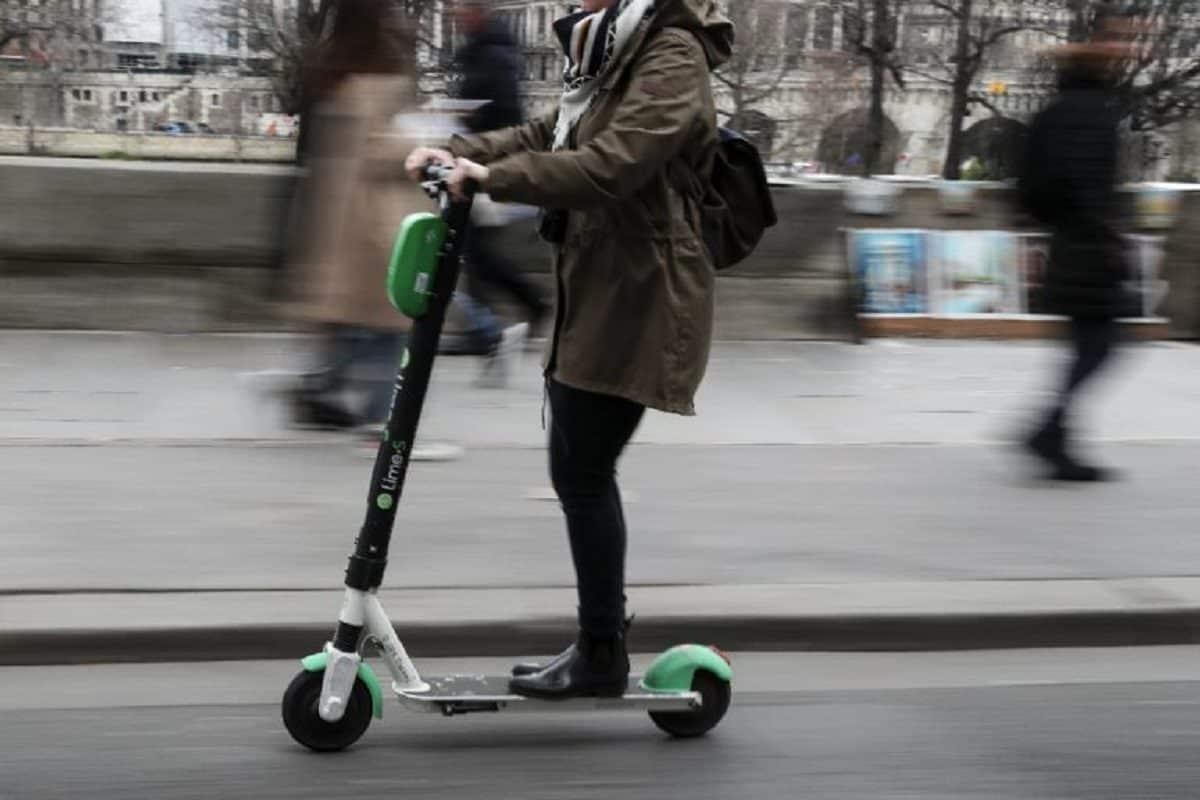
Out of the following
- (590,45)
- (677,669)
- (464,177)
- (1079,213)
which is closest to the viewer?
(464,177)

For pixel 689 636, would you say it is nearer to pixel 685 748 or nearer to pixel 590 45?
pixel 685 748

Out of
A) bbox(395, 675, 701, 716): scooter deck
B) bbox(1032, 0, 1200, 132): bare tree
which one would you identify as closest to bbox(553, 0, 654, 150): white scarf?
bbox(395, 675, 701, 716): scooter deck

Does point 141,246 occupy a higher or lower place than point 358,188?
lower

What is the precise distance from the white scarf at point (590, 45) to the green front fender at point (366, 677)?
1290mm

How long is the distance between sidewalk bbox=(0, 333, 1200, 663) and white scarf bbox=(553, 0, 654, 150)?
5.40 feet

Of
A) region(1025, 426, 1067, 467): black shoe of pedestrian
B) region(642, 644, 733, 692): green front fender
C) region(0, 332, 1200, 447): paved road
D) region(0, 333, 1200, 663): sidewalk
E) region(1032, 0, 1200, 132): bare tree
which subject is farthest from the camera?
region(1032, 0, 1200, 132): bare tree

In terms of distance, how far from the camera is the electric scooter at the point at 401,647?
365 centimetres

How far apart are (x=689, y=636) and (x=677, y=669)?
0.84m

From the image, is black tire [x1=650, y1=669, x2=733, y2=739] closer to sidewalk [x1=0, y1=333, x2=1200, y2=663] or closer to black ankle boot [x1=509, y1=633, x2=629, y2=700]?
black ankle boot [x1=509, y1=633, x2=629, y2=700]

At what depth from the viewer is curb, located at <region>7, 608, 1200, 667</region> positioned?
4570 millimetres

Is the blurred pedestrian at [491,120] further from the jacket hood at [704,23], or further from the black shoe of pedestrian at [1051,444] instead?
the jacket hood at [704,23]

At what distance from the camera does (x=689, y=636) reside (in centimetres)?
484

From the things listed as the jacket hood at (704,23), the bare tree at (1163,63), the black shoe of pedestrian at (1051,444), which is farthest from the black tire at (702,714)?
the bare tree at (1163,63)

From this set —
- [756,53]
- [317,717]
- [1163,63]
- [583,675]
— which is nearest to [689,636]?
[583,675]
